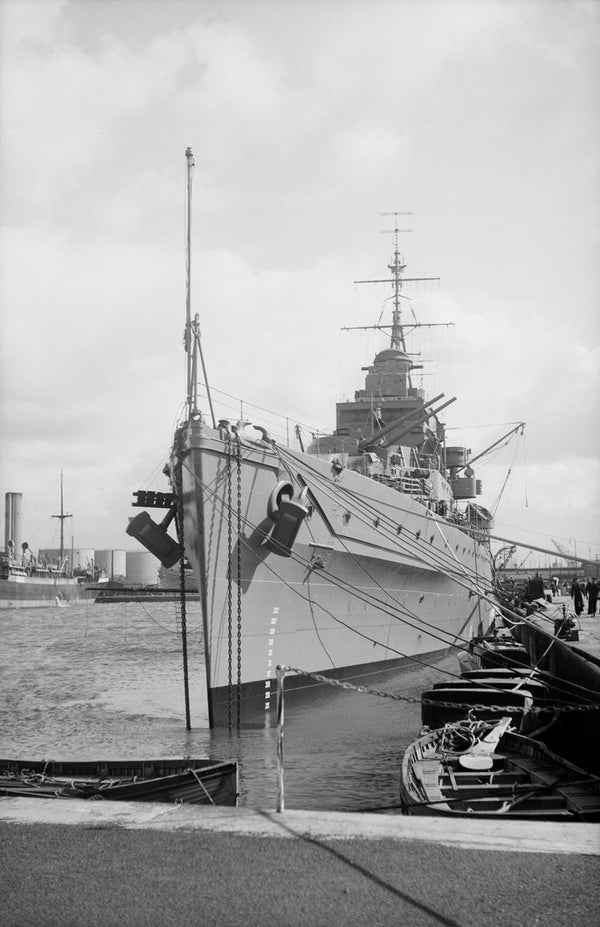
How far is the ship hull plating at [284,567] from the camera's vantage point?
47.0 ft

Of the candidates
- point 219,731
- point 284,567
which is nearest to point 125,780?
point 219,731

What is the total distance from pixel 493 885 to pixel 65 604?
319 ft

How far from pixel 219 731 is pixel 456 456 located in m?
19.7

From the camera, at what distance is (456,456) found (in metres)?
31.8

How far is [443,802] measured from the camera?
256 inches

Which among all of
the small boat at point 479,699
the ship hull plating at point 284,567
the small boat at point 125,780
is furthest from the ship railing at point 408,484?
the small boat at point 125,780

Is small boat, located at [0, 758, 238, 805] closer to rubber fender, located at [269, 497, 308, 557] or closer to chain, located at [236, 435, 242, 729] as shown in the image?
chain, located at [236, 435, 242, 729]

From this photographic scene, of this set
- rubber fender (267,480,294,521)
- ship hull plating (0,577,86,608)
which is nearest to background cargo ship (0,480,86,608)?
ship hull plating (0,577,86,608)

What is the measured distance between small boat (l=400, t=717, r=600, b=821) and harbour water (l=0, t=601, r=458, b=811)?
77 centimetres

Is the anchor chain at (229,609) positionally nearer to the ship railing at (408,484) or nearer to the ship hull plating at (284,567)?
the ship hull plating at (284,567)

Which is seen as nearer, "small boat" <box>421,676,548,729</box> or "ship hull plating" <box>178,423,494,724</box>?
"small boat" <box>421,676,548,729</box>

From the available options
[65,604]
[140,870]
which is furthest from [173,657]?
[65,604]

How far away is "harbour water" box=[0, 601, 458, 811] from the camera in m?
10.3

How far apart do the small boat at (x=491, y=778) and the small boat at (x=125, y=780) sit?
148 centimetres
